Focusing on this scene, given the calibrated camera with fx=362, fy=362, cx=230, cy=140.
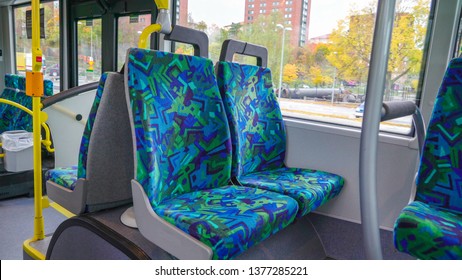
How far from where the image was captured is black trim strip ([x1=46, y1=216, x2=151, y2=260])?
140cm

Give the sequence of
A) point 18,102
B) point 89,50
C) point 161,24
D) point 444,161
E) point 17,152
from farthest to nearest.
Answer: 1. point 89,50
2. point 18,102
3. point 17,152
4. point 161,24
5. point 444,161

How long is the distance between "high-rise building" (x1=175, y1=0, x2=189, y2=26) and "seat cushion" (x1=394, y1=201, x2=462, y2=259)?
2909mm

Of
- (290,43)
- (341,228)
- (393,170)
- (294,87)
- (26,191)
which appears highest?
(290,43)

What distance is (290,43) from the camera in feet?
8.90

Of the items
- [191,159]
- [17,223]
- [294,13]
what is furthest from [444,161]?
[17,223]

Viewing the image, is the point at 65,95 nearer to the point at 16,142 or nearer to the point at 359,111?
the point at 16,142

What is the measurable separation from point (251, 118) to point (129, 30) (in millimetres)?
2254

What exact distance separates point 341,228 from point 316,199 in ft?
2.05

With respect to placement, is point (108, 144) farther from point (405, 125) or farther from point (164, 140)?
point (405, 125)

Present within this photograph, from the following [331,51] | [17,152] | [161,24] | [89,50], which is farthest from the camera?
[89,50]

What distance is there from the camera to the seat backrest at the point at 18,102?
3746 mm

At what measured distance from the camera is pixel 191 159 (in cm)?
170

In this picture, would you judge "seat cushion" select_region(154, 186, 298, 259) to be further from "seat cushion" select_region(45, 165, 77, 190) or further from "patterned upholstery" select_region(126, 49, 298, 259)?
"seat cushion" select_region(45, 165, 77, 190)
